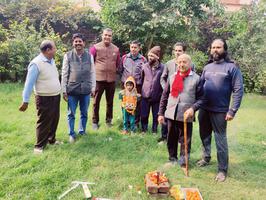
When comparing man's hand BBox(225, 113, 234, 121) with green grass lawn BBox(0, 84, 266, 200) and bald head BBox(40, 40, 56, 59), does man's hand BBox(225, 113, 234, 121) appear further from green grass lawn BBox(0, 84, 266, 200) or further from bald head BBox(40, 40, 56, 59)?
bald head BBox(40, 40, 56, 59)

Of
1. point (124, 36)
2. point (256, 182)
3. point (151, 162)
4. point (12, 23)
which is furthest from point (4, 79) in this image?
point (256, 182)

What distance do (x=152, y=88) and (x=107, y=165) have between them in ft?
6.37

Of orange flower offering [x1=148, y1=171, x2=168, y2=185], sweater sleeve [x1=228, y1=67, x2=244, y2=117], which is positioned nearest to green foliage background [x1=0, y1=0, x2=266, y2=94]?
sweater sleeve [x1=228, y1=67, x2=244, y2=117]

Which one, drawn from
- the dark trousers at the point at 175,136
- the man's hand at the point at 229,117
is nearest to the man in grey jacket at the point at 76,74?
the dark trousers at the point at 175,136

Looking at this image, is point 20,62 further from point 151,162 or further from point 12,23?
point 151,162

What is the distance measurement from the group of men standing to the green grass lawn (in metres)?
0.28

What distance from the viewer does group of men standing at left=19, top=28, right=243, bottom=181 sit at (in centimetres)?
461

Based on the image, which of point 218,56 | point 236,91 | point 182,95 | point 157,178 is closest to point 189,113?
point 182,95

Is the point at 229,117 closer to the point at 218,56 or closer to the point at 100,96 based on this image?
the point at 218,56

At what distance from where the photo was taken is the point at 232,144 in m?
6.49

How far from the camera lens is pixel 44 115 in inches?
207

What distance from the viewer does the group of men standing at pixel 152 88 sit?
181 inches

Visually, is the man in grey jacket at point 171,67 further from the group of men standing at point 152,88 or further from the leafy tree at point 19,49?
the leafy tree at point 19,49

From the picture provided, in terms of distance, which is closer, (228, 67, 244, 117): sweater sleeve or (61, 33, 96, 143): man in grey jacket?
(228, 67, 244, 117): sweater sleeve
